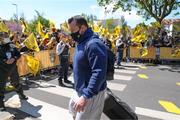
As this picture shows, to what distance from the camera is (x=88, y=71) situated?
3666 mm

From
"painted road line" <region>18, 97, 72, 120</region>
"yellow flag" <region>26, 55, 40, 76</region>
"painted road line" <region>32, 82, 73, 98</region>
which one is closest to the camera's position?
"painted road line" <region>18, 97, 72, 120</region>

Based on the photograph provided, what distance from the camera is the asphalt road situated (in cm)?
704

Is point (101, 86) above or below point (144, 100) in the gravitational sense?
above

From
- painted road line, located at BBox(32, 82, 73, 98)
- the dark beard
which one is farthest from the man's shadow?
the dark beard

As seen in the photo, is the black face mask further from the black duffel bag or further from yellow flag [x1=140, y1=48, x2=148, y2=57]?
yellow flag [x1=140, y1=48, x2=148, y2=57]

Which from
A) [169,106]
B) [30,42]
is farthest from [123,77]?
[169,106]

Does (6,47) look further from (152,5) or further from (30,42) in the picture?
(152,5)

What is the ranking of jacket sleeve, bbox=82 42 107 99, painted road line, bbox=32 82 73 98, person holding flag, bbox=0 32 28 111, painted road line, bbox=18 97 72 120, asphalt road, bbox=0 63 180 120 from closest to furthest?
jacket sleeve, bbox=82 42 107 99, painted road line, bbox=18 97 72 120, asphalt road, bbox=0 63 180 120, person holding flag, bbox=0 32 28 111, painted road line, bbox=32 82 73 98

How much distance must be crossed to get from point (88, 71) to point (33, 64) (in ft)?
25.7

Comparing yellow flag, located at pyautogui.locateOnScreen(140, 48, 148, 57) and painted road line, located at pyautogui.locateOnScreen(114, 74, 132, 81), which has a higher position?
yellow flag, located at pyautogui.locateOnScreen(140, 48, 148, 57)

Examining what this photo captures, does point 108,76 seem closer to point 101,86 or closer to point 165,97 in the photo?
point 101,86

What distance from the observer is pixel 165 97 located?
883cm

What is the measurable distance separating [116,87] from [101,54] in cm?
681

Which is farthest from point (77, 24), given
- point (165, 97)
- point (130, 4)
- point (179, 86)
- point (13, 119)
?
point (130, 4)
